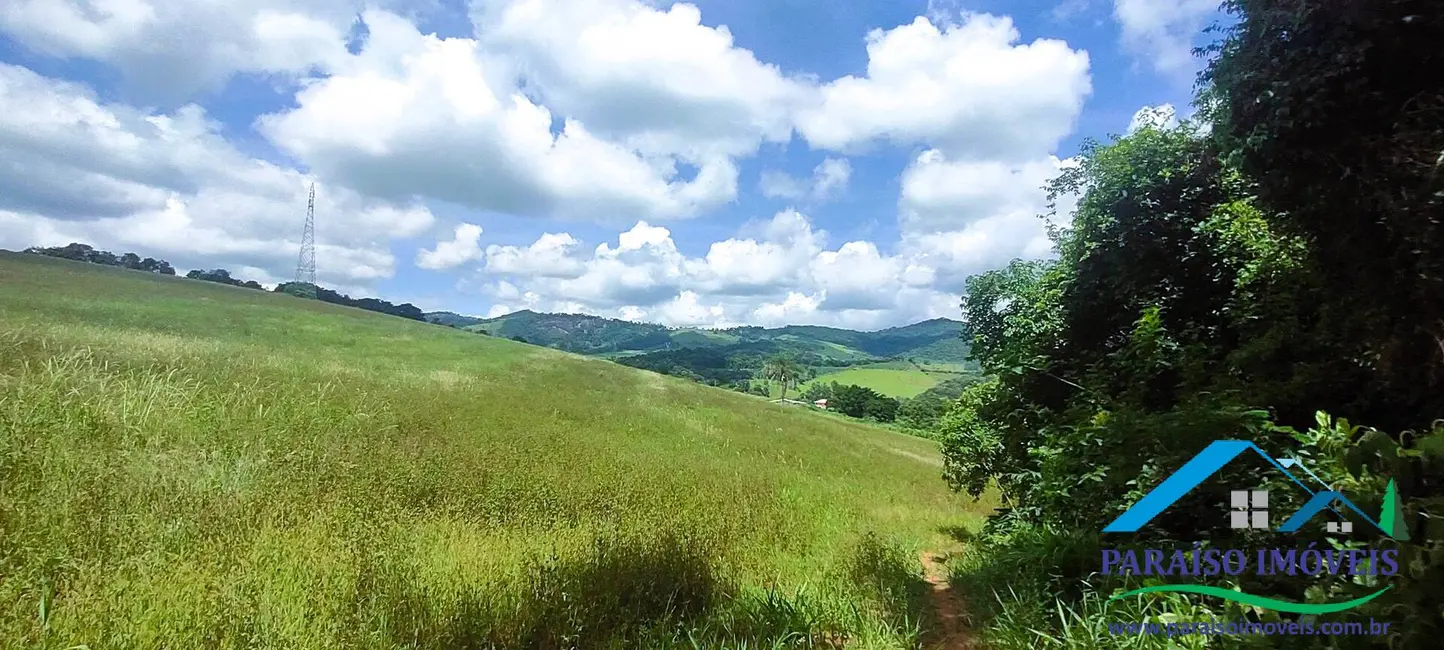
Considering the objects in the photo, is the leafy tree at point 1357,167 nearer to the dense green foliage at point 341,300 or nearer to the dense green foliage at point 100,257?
the dense green foliage at point 100,257

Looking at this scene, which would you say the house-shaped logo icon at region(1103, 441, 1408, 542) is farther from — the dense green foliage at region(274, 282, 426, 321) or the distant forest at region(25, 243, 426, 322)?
the dense green foliage at region(274, 282, 426, 321)

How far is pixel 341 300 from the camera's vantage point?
69.1 metres

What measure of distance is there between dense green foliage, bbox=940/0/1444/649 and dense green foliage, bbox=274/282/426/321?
63591 millimetres

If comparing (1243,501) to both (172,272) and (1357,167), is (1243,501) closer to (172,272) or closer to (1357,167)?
(1357,167)

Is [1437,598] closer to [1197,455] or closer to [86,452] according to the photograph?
[1197,455]

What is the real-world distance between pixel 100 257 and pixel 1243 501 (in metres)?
57.7

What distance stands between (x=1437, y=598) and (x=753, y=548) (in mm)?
5779

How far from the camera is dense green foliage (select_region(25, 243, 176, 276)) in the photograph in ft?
106

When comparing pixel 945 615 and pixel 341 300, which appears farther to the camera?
pixel 341 300

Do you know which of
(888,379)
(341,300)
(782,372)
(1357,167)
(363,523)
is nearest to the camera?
(1357,167)
